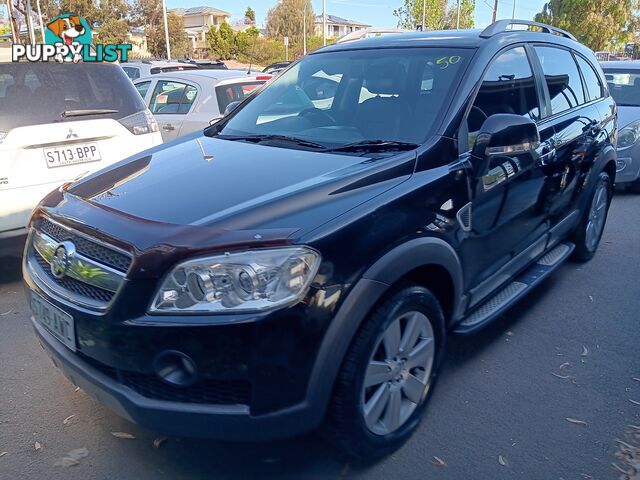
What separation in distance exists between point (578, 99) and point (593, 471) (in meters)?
2.86

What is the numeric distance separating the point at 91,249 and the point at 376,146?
4.62ft

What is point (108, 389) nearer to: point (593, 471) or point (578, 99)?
point (593, 471)

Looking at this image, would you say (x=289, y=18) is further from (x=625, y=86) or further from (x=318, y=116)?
(x=318, y=116)

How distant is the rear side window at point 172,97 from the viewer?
7.09 metres

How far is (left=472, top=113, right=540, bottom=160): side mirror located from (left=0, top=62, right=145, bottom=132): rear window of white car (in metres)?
3.16

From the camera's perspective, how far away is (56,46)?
20.8ft

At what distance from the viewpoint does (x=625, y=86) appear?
8.20 metres

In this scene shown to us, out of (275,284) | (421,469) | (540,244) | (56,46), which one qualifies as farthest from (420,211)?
(56,46)

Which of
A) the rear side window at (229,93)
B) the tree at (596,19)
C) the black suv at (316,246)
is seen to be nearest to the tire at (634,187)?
the black suv at (316,246)

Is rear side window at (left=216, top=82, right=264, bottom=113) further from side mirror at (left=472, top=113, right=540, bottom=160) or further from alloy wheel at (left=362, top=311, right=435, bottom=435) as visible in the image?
alloy wheel at (left=362, top=311, right=435, bottom=435)

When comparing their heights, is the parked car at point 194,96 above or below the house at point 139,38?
below

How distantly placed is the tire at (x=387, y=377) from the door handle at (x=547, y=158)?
1364 millimetres

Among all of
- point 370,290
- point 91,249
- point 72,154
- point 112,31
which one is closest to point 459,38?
point 370,290

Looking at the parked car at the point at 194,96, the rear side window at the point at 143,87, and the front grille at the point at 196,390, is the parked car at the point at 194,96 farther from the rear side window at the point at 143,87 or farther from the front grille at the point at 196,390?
the front grille at the point at 196,390
